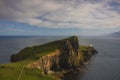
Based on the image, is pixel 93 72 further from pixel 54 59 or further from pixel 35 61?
pixel 35 61

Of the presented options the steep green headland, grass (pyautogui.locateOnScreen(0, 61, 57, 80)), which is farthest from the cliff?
grass (pyautogui.locateOnScreen(0, 61, 57, 80))

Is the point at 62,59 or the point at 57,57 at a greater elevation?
the point at 57,57

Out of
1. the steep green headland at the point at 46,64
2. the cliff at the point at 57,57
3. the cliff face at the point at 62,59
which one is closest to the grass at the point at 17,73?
the steep green headland at the point at 46,64

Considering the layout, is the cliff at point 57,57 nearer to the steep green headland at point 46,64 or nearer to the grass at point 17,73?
the steep green headland at point 46,64

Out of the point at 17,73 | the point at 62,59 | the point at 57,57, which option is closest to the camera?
the point at 17,73

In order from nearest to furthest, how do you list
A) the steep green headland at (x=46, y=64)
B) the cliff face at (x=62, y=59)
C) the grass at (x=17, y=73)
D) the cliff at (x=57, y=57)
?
the grass at (x=17, y=73) < the steep green headland at (x=46, y=64) < the cliff at (x=57, y=57) < the cliff face at (x=62, y=59)

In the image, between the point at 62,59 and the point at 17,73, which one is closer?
the point at 17,73

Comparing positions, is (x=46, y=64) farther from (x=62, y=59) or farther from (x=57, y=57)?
(x=62, y=59)

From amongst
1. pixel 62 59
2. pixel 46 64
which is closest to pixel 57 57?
pixel 62 59
